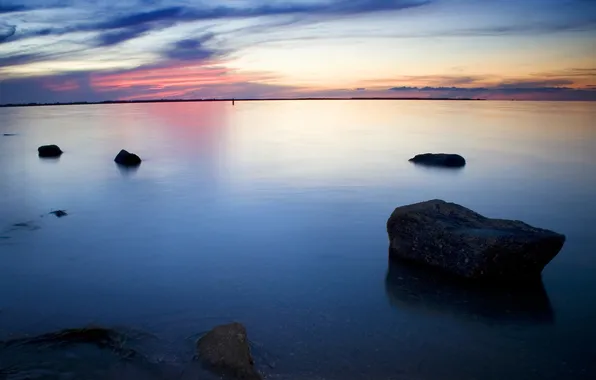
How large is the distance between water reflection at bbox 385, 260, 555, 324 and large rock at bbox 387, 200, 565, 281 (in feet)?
0.84

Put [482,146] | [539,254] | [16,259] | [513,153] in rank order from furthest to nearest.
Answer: [482,146], [513,153], [16,259], [539,254]

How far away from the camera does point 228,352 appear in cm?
538

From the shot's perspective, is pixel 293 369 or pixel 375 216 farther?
pixel 375 216

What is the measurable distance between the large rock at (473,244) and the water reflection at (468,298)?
0.25 meters

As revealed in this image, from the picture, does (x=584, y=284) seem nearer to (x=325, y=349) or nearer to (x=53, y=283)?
(x=325, y=349)

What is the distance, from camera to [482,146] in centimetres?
3312

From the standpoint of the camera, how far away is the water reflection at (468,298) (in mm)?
6925

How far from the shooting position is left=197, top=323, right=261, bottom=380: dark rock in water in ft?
17.1

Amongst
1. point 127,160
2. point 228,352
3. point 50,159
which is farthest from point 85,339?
point 50,159

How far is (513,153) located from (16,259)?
91.9 ft

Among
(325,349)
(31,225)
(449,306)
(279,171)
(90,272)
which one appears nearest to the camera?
(325,349)

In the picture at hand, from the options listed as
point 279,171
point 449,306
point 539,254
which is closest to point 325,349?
point 449,306

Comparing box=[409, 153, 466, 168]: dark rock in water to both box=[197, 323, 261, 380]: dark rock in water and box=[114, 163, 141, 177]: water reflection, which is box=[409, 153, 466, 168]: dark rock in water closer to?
box=[114, 163, 141, 177]: water reflection

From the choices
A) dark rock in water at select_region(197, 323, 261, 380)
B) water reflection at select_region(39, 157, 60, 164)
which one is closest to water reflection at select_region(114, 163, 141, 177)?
water reflection at select_region(39, 157, 60, 164)
